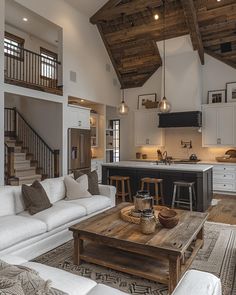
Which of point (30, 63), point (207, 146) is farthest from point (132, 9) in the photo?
point (207, 146)

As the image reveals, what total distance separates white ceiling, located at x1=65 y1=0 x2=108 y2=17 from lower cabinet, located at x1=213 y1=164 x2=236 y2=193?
233 inches

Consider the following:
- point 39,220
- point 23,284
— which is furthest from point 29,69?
point 23,284

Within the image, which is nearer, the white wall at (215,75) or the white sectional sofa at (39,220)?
the white sectional sofa at (39,220)

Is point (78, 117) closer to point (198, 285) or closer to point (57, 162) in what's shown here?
point (57, 162)

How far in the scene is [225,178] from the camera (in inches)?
285

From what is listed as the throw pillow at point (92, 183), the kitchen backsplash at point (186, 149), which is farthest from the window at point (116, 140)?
the throw pillow at point (92, 183)

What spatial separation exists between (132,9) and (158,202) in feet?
17.7

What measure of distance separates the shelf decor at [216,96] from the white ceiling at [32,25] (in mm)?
5075

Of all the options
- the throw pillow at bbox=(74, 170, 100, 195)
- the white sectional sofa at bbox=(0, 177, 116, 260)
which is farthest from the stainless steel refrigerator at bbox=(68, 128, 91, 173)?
the white sectional sofa at bbox=(0, 177, 116, 260)

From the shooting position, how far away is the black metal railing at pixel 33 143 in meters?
7.28

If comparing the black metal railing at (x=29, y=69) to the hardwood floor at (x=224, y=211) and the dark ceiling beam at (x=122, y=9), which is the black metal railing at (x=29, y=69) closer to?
the dark ceiling beam at (x=122, y=9)

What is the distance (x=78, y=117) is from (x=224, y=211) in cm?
475

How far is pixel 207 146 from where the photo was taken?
7.90 metres

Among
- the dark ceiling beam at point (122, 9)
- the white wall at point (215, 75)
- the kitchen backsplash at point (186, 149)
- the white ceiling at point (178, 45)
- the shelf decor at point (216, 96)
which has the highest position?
the dark ceiling beam at point (122, 9)
